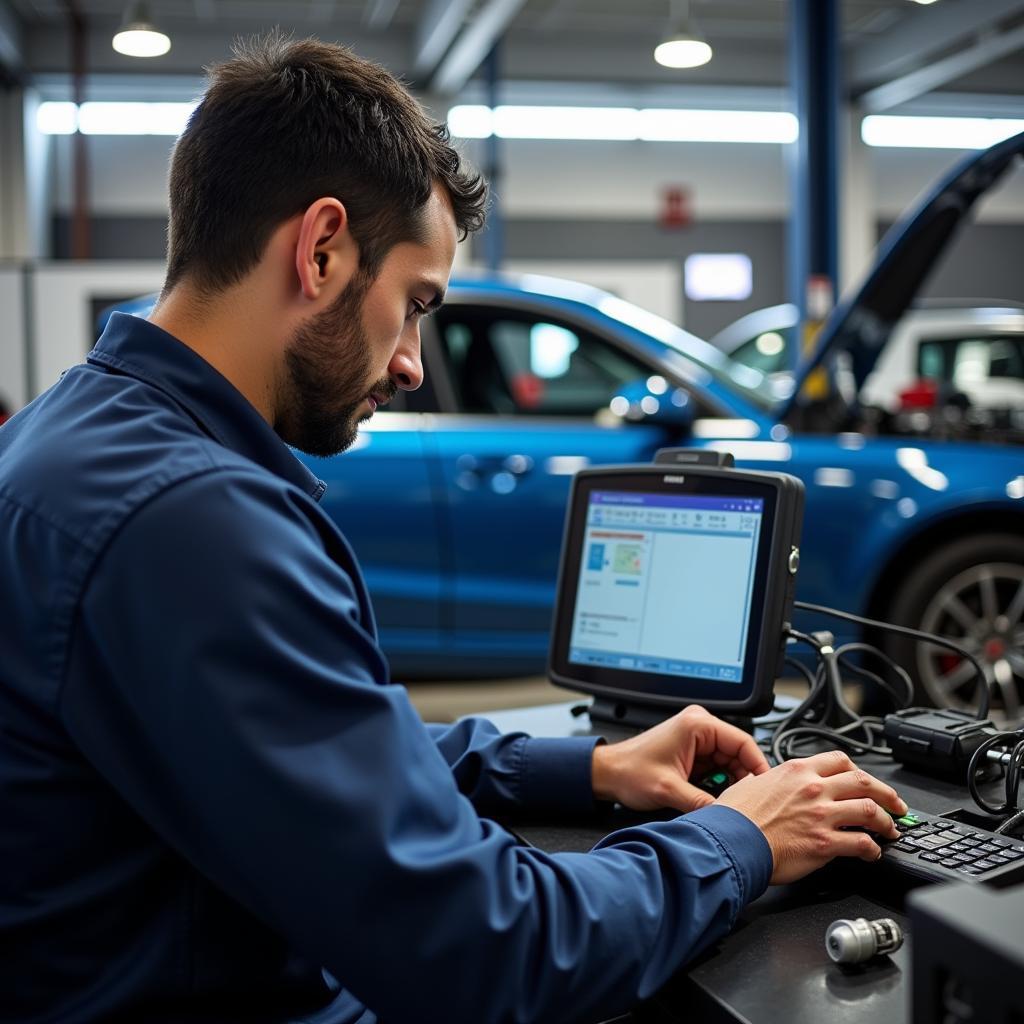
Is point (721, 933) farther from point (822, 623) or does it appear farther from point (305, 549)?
point (822, 623)

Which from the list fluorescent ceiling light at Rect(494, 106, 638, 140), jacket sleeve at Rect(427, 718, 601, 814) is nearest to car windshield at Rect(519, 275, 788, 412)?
jacket sleeve at Rect(427, 718, 601, 814)

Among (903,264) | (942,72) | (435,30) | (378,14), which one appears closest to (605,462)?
(903,264)

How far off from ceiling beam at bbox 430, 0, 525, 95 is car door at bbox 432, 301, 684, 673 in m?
4.63

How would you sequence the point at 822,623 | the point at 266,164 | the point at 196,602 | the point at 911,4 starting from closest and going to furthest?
the point at 196,602, the point at 266,164, the point at 822,623, the point at 911,4

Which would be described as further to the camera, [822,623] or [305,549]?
[822,623]

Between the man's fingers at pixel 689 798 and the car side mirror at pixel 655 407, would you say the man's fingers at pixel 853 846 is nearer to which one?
the man's fingers at pixel 689 798

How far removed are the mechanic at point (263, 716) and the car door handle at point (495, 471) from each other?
8.86ft

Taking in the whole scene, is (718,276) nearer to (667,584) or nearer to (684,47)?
(684,47)

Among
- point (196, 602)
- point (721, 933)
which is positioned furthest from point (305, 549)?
point (721, 933)

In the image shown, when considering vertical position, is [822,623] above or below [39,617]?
below

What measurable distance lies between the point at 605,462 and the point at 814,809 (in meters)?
2.74

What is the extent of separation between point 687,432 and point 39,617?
311cm

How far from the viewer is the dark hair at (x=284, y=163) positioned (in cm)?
106

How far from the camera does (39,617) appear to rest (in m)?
0.87
